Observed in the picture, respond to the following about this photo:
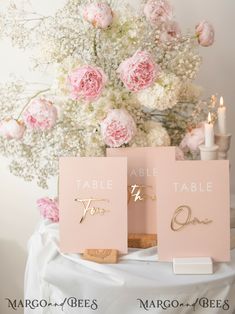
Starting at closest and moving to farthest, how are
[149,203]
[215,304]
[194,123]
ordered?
[215,304] < [149,203] < [194,123]

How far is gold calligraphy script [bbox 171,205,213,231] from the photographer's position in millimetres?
958

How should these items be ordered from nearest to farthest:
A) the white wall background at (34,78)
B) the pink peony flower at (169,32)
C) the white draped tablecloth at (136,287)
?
the white draped tablecloth at (136,287) < the pink peony flower at (169,32) < the white wall background at (34,78)

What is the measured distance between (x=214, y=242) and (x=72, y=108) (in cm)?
52

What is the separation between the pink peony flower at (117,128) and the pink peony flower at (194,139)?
0.57ft

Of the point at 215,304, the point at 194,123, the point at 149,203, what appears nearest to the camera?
the point at 215,304

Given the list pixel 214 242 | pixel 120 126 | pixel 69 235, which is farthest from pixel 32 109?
pixel 214 242

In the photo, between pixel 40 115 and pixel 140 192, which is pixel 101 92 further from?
pixel 140 192

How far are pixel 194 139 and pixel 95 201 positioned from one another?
12.7 inches

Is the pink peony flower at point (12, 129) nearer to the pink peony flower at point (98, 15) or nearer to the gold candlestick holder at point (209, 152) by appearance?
the pink peony flower at point (98, 15)

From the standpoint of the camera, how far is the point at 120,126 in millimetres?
1003

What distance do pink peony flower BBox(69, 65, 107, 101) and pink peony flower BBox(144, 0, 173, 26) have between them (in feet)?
0.82

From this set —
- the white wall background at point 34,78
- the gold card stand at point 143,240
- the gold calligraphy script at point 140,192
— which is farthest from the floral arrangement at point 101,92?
the white wall background at point 34,78

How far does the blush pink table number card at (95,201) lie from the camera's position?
1.00 metres

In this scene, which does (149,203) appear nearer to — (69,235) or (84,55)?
(69,235)
